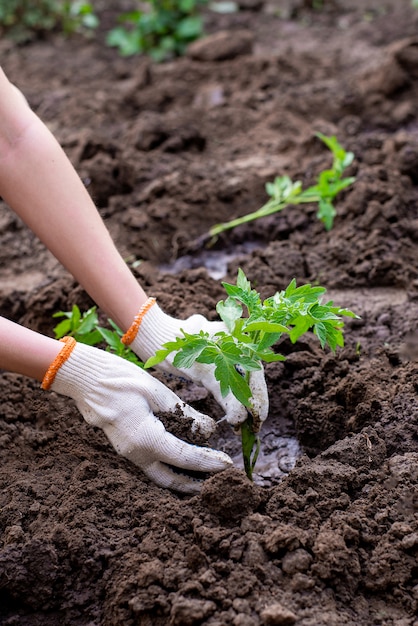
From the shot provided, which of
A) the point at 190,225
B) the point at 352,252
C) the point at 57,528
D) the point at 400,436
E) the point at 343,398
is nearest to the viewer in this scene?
the point at 57,528

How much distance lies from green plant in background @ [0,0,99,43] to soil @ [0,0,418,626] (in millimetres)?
550

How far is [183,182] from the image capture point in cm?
429

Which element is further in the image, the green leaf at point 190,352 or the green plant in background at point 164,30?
the green plant in background at point 164,30

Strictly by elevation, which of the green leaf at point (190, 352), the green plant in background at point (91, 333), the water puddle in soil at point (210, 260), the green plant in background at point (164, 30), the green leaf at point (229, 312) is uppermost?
the green leaf at point (190, 352)

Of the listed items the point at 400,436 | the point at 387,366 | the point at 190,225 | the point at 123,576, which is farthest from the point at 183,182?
the point at 123,576

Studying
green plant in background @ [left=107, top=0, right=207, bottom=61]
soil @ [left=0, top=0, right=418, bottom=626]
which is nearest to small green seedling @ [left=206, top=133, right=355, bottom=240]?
soil @ [left=0, top=0, right=418, bottom=626]

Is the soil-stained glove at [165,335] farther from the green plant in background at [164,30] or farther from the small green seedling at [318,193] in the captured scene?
the green plant in background at [164,30]

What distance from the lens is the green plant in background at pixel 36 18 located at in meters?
6.83

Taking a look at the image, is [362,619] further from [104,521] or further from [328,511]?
[104,521]

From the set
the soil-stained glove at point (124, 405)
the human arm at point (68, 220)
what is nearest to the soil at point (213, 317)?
the soil-stained glove at point (124, 405)

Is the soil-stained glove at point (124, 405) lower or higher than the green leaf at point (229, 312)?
lower

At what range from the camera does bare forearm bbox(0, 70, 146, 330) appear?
8.80 ft

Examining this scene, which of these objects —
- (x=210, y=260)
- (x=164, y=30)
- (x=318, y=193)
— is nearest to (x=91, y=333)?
(x=210, y=260)

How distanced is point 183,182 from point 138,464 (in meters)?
2.07
